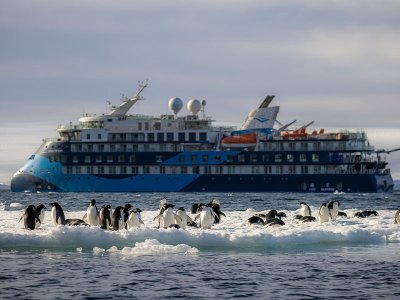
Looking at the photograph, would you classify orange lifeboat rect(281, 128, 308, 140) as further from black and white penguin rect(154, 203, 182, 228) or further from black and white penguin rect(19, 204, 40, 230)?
black and white penguin rect(19, 204, 40, 230)

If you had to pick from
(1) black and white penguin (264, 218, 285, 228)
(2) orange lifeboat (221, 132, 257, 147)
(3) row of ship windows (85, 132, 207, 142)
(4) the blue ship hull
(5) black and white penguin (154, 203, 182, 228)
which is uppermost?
(3) row of ship windows (85, 132, 207, 142)

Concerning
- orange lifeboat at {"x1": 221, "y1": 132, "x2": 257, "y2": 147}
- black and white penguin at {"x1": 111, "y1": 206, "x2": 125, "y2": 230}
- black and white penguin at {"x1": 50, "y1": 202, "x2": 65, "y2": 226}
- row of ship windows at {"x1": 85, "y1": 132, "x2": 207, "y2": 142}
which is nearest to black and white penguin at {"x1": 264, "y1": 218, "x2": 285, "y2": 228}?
black and white penguin at {"x1": 111, "y1": 206, "x2": 125, "y2": 230}

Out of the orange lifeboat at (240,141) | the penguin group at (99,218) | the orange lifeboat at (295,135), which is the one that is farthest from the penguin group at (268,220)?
the orange lifeboat at (240,141)

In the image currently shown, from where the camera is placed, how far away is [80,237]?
27.3m

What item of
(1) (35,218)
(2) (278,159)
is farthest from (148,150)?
(1) (35,218)

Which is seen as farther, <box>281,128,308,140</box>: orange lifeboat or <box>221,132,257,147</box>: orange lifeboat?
<box>221,132,257,147</box>: orange lifeboat

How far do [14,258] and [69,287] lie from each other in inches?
204

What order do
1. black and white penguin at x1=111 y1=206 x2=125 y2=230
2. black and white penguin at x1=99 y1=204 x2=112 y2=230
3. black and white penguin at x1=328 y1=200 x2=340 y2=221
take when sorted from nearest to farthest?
black and white penguin at x1=111 y1=206 x2=125 y2=230
black and white penguin at x1=99 y1=204 x2=112 y2=230
black and white penguin at x1=328 y1=200 x2=340 y2=221

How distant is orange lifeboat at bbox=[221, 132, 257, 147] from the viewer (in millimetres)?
98812

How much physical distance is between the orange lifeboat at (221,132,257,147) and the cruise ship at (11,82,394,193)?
109mm

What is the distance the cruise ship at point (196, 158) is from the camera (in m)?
96.7

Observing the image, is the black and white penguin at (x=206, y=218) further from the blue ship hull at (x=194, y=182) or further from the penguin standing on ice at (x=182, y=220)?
the blue ship hull at (x=194, y=182)

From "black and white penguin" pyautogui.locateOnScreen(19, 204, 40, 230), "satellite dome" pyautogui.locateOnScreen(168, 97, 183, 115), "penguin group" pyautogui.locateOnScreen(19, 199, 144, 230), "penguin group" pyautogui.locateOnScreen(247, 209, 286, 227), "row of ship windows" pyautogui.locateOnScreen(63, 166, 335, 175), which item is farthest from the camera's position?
"satellite dome" pyautogui.locateOnScreen(168, 97, 183, 115)

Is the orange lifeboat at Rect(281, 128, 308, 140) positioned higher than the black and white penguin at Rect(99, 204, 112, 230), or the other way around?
the orange lifeboat at Rect(281, 128, 308, 140)
